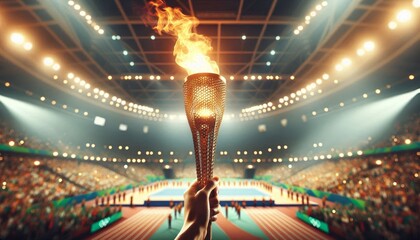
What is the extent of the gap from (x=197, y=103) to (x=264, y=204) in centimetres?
1774

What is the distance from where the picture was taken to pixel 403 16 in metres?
9.45

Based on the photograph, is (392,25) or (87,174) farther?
(87,174)

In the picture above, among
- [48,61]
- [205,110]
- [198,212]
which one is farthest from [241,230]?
[48,61]

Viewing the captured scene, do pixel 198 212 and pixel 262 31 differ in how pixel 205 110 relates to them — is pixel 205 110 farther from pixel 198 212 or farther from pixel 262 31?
pixel 262 31

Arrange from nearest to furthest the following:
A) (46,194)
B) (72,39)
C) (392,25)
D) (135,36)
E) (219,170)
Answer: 1. (392,25)
2. (72,39)
3. (135,36)
4. (46,194)
5. (219,170)

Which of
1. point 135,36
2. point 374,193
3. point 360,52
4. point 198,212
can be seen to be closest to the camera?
point 198,212

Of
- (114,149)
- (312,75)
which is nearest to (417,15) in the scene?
(312,75)

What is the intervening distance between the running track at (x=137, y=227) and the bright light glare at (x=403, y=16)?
16.0 metres

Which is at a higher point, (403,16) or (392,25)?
(392,25)

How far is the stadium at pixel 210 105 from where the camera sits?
26.3 ft

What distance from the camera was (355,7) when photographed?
30.6 ft

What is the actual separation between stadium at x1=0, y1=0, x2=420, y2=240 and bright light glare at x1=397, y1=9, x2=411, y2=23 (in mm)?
56

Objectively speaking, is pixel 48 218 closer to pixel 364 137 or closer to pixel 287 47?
pixel 287 47

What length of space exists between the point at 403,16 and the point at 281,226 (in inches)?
482
